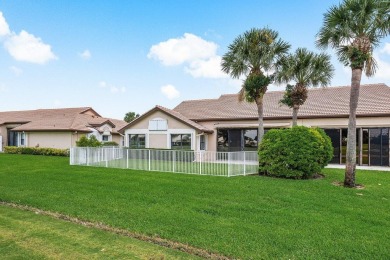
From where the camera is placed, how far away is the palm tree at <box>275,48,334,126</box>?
19.1 metres

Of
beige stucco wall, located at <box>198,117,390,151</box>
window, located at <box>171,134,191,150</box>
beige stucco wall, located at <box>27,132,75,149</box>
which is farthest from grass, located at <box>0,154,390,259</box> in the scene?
beige stucco wall, located at <box>27,132,75,149</box>

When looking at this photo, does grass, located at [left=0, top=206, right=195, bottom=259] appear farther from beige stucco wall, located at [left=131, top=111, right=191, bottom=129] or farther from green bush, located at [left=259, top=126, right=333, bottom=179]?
beige stucco wall, located at [left=131, top=111, right=191, bottom=129]

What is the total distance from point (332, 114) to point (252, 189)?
47.5ft

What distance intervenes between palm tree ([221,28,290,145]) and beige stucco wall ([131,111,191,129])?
805 centimetres

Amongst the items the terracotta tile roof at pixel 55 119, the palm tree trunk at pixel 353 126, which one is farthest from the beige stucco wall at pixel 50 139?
the palm tree trunk at pixel 353 126

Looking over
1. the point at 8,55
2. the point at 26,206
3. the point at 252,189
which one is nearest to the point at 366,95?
the point at 252,189

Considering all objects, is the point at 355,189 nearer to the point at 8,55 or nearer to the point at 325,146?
the point at 325,146

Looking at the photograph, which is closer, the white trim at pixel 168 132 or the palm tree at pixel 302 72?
the palm tree at pixel 302 72

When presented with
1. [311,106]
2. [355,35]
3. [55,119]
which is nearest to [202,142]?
[311,106]

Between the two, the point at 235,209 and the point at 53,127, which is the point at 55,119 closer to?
the point at 53,127

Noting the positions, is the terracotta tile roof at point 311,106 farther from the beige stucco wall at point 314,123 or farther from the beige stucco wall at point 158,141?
the beige stucco wall at point 158,141

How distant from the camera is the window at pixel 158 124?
26.6 m

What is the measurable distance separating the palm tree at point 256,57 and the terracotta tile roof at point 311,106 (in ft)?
22.7

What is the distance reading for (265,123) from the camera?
25609mm
